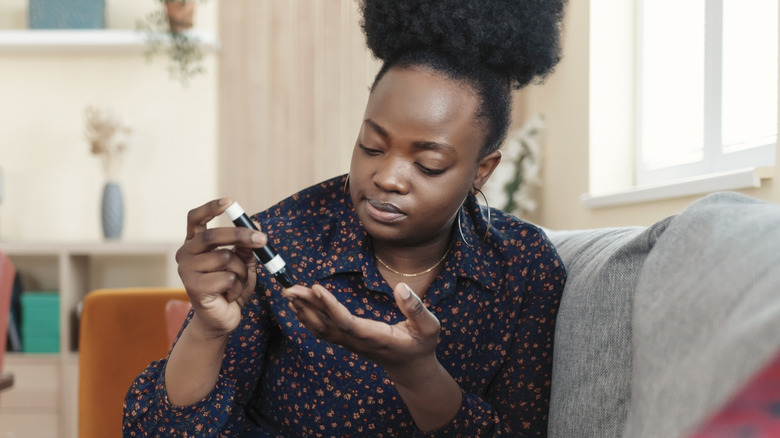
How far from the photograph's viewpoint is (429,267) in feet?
4.13

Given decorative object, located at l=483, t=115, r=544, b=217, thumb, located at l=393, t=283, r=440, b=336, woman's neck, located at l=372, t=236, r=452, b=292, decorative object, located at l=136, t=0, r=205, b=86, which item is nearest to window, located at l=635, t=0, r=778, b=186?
decorative object, located at l=483, t=115, r=544, b=217

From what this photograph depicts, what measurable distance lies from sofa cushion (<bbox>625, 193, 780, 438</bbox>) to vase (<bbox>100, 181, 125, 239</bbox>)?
9.97ft

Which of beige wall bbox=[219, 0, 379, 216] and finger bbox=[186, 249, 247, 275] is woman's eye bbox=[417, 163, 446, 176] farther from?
beige wall bbox=[219, 0, 379, 216]

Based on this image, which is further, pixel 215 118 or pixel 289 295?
pixel 215 118

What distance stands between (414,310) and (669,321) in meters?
0.25

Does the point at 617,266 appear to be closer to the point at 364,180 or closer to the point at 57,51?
the point at 364,180

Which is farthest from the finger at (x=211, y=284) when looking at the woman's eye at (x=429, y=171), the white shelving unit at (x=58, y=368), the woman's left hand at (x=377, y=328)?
the white shelving unit at (x=58, y=368)

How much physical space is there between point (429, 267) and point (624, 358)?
15.6 inches

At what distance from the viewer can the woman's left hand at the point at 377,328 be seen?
81cm

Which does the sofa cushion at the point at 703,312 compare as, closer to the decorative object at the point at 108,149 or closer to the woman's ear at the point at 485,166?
the woman's ear at the point at 485,166

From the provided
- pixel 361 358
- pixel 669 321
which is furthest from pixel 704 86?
pixel 669 321

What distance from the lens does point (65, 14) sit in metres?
3.62

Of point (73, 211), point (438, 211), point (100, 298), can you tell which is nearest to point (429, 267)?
point (438, 211)

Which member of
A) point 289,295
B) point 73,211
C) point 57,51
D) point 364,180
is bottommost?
point 73,211
